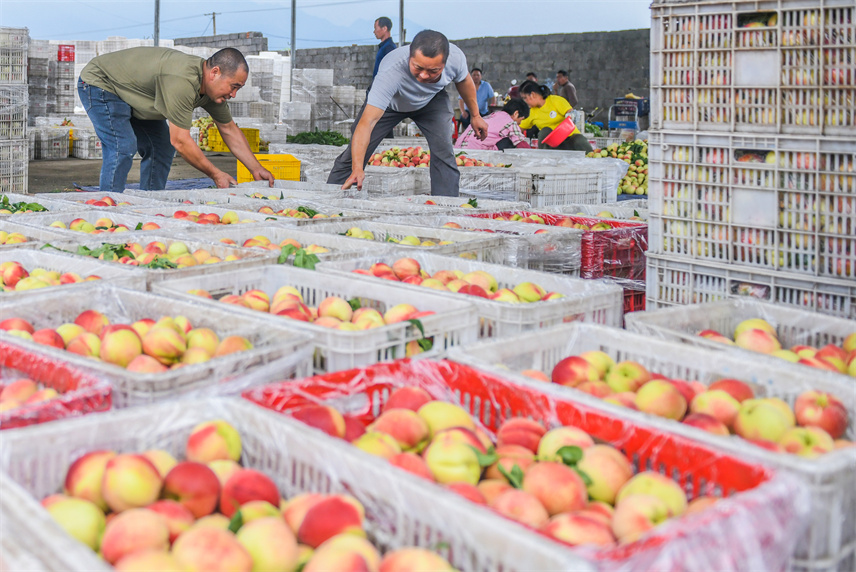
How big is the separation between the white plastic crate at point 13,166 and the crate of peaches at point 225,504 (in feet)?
20.6

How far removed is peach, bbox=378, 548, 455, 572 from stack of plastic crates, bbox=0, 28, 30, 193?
6.80 meters

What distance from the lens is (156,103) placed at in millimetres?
4883

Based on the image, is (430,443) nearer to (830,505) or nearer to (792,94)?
(830,505)

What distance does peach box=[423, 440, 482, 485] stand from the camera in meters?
1.38

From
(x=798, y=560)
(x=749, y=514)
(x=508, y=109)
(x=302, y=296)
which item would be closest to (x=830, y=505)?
(x=798, y=560)

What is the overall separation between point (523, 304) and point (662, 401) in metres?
0.58

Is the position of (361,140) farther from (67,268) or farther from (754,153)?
(754,153)

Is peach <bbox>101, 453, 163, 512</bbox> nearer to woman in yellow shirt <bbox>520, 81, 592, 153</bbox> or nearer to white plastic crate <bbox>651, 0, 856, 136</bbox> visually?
white plastic crate <bbox>651, 0, 856, 136</bbox>

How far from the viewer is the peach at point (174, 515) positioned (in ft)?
3.90

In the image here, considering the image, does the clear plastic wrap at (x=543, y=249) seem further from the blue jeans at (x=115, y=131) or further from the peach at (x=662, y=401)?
the blue jeans at (x=115, y=131)

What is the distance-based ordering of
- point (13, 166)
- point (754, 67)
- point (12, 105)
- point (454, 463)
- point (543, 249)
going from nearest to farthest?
point (454, 463) < point (754, 67) < point (543, 249) < point (12, 105) < point (13, 166)

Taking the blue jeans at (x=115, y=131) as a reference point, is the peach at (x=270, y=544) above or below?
below

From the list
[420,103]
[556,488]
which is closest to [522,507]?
[556,488]

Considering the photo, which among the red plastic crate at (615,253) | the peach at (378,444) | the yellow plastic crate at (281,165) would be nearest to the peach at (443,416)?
the peach at (378,444)
